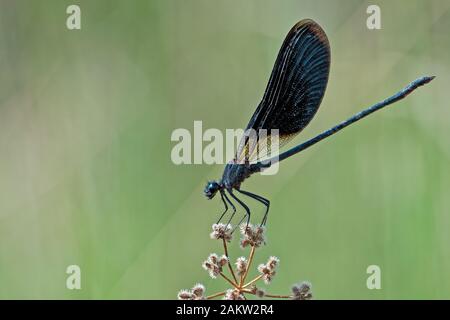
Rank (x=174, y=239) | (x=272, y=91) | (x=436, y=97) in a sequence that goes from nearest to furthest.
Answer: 1. (x=272, y=91)
2. (x=174, y=239)
3. (x=436, y=97)

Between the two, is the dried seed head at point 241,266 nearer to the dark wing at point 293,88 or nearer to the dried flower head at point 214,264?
the dried flower head at point 214,264

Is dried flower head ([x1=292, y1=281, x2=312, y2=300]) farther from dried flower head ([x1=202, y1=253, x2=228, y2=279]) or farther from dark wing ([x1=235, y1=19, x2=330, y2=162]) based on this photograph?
dark wing ([x1=235, y1=19, x2=330, y2=162])

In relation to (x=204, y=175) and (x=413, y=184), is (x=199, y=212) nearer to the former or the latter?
(x=204, y=175)

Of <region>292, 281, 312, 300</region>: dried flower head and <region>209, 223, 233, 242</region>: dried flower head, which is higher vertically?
<region>209, 223, 233, 242</region>: dried flower head

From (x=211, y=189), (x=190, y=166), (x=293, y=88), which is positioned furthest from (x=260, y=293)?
(x=190, y=166)

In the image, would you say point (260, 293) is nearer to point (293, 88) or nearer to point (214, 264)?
point (214, 264)

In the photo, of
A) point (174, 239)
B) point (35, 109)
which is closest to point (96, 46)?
point (35, 109)

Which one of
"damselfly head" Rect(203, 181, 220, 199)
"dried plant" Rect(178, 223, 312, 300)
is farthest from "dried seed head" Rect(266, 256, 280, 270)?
"damselfly head" Rect(203, 181, 220, 199)
